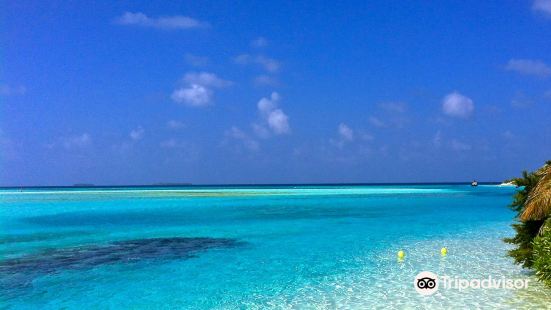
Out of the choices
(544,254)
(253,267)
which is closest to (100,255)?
(253,267)

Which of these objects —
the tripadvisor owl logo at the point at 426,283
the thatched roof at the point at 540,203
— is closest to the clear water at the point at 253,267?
the tripadvisor owl logo at the point at 426,283

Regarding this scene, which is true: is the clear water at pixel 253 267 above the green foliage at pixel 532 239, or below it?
below

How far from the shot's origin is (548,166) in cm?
1238

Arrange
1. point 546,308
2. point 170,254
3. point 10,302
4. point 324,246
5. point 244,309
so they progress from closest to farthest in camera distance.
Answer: point 546,308, point 244,309, point 10,302, point 170,254, point 324,246

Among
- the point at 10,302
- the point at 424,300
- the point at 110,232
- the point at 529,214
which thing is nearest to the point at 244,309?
the point at 424,300

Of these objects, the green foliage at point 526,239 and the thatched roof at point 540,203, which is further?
the green foliage at point 526,239

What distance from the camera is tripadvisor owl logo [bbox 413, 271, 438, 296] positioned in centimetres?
1233

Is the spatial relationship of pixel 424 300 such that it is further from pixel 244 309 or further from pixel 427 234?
pixel 427 234

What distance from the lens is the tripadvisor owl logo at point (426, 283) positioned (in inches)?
485

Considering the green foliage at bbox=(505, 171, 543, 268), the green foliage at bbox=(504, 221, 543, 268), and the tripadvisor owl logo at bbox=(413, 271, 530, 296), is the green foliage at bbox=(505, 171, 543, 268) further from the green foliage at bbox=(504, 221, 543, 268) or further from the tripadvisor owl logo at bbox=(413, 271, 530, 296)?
the tripadvisor owl logo at bbox=(413, 271, 530, 296)

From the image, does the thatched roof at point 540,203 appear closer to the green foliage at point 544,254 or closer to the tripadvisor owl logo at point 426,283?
the green foliage at point 544,254

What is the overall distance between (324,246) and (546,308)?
1098 cm

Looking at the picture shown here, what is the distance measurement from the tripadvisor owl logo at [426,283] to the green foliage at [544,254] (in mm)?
2607

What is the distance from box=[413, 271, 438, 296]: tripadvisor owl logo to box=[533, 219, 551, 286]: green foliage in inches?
103
